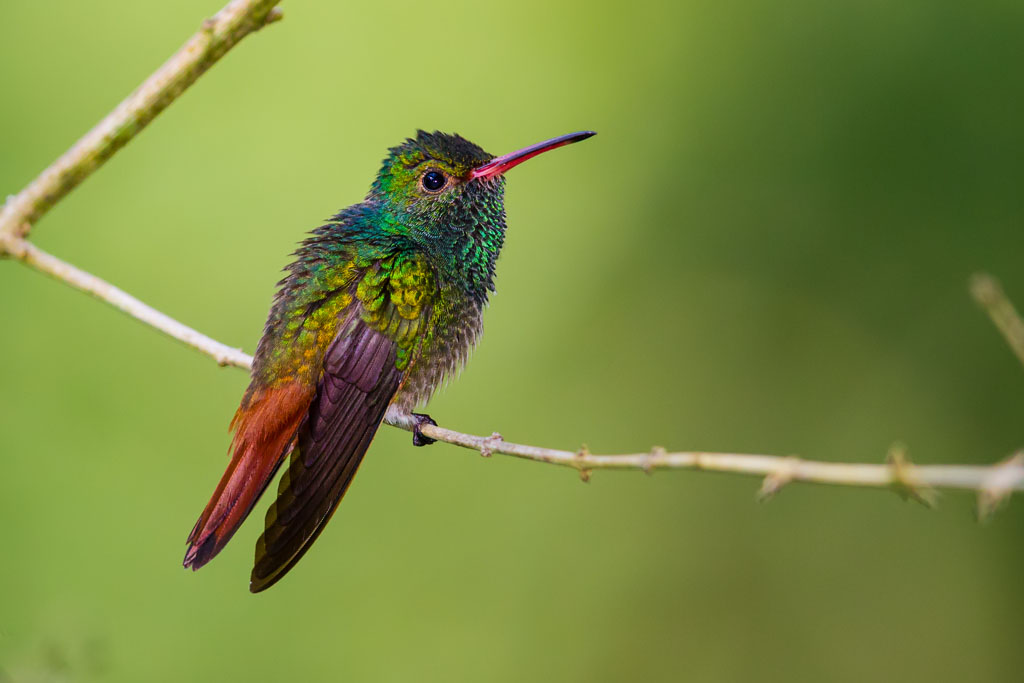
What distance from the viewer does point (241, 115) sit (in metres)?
5.80

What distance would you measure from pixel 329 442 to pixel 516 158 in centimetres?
134

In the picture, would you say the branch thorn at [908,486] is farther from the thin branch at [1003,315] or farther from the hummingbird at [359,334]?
the hummingbird at [359,334]

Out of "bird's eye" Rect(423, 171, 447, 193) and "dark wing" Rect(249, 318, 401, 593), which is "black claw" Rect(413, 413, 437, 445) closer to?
"dark wing" Rect(249, 318, 401, 593)

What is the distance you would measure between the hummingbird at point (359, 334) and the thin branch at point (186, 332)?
0.49 m

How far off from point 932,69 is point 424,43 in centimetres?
331

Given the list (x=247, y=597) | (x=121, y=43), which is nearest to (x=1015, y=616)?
(x=247, y=597)

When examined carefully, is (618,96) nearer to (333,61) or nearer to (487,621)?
(333,61)

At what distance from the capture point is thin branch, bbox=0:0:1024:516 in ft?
3.91

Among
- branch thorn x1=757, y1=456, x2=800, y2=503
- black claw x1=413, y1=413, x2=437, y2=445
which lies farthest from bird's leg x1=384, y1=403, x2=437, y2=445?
branch thorn x1=757, y1=456, x2=800, y2=503

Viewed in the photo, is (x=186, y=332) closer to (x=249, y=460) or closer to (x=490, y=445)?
(x=249, y=460)

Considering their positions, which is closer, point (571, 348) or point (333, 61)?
point (333, 61)

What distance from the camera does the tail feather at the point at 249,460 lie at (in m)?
2.55

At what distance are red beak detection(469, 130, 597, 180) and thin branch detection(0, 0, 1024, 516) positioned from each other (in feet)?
4.05

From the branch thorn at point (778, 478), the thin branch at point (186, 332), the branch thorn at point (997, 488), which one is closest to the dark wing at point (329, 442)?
the thin branch at point (186, 332)
